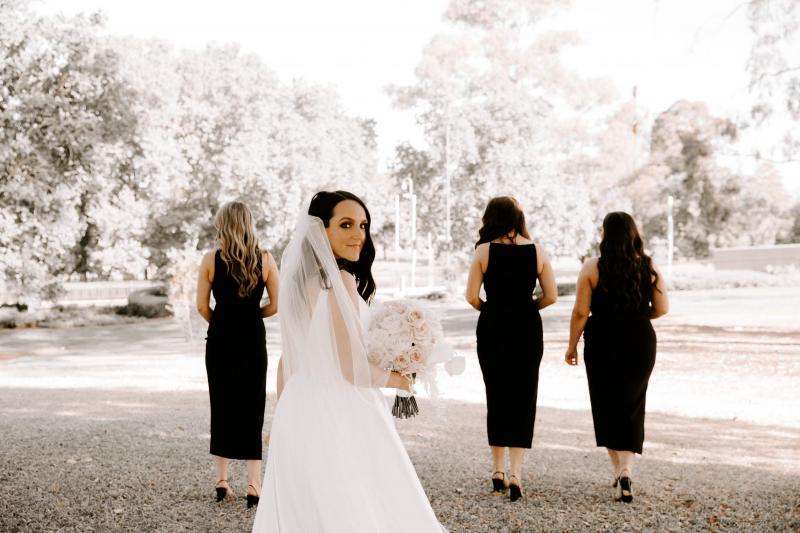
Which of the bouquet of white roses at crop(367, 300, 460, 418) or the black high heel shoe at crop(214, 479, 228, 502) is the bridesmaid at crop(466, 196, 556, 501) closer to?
the black high heel shoe at crop(214, 479, 228, 502)

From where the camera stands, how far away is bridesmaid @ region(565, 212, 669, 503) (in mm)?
5766

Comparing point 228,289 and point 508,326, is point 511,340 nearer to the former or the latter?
point 508,326

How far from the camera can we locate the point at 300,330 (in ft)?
11.3

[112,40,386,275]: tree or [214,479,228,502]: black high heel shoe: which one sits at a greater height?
[112,40,386,275]: tree

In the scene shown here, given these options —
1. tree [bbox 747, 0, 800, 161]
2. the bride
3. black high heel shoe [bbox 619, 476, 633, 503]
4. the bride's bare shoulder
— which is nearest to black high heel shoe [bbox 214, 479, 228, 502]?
the bride

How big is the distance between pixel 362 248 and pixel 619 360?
2.88m

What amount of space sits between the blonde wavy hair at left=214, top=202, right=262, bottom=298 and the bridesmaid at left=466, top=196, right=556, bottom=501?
164cm

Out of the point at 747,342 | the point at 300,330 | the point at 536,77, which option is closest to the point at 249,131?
the point at 536,77

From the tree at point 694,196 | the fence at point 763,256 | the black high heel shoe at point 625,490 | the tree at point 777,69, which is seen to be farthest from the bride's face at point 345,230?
the fence at point 763,256

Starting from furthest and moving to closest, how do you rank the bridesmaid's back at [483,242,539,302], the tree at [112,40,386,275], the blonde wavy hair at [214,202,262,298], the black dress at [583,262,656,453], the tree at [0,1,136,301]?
the tree at [112,40,386,275] → the tree at [0,1,136,301] → the bridesmaid's back at [483,242,539,302] → the black dress at [583,262,656,453] → the blonde wavy hair at [214,202,262,298]

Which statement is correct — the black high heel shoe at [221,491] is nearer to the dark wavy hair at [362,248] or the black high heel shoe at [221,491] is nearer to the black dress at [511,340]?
the black dress at [511,340]

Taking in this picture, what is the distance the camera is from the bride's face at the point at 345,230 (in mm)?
3520

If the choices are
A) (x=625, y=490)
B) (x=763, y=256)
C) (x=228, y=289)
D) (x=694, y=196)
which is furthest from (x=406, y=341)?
(x=763, y=256)

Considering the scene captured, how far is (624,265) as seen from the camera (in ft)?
18.9
